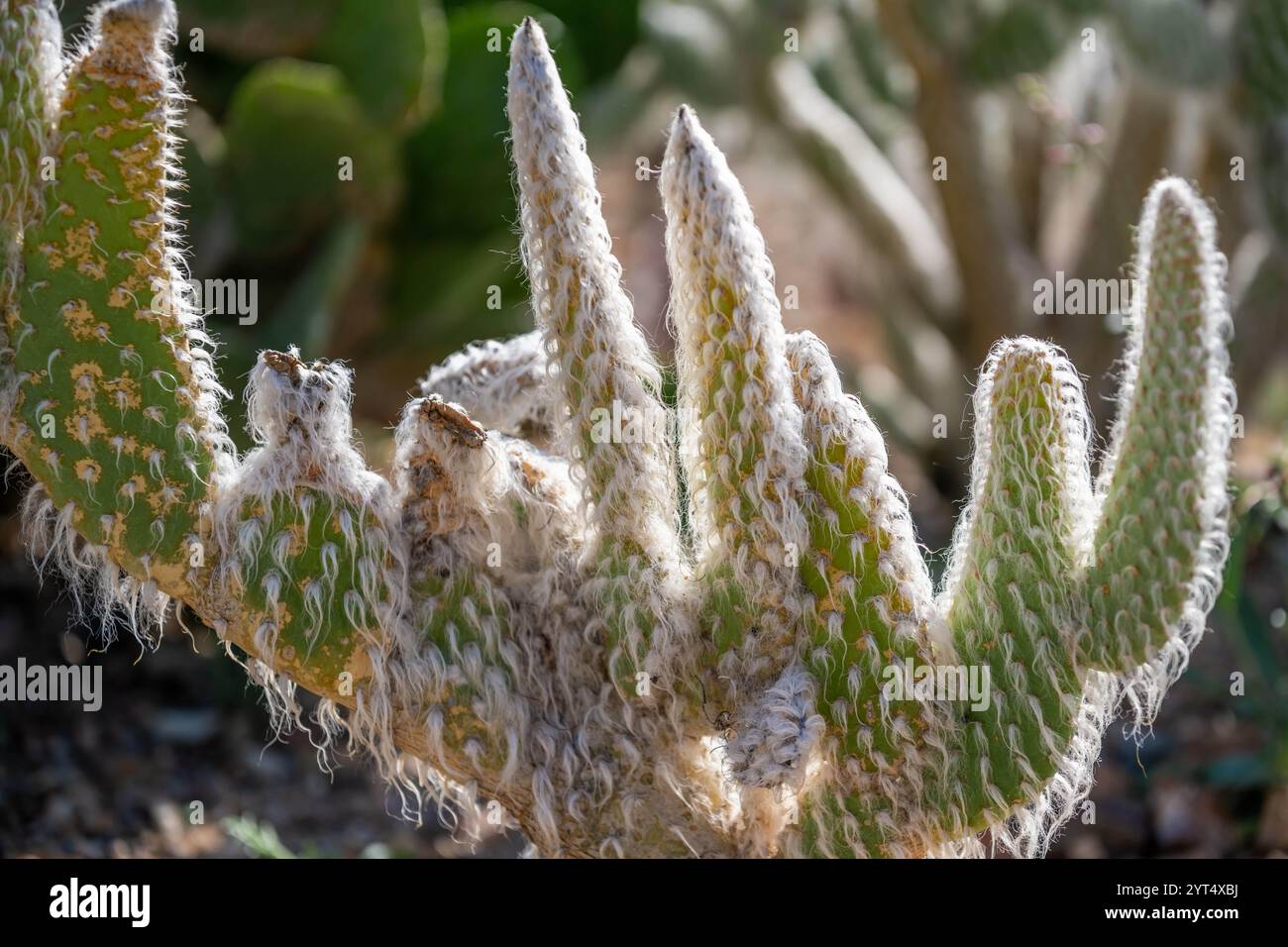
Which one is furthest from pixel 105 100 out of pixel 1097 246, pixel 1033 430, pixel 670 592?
pixel 1097 246

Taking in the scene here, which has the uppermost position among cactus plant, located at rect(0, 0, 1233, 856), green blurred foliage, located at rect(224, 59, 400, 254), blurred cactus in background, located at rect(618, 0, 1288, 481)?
blurred cactus in background, located at rect(618, 0, 1288, 481)

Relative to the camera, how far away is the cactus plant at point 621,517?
159 centimetres

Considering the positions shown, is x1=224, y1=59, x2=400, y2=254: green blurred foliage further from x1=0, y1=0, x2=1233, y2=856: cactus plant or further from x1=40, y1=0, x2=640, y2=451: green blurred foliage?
x1=0, y1=0, x2=1233, y2=856: cactus plant

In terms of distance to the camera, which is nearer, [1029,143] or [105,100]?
[105,100]

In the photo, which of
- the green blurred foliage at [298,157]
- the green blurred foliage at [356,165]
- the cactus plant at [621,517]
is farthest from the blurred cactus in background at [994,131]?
the cactus plant at [621,517]

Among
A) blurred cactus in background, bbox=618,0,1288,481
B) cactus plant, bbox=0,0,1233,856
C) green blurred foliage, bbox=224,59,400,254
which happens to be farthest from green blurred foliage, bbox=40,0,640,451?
cactus plant, bbox=0,0,1233,856

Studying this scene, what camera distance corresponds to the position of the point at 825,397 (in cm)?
164

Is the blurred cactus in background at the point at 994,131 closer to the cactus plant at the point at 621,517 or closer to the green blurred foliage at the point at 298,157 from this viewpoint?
the green blurred foliage at the point at 298,157

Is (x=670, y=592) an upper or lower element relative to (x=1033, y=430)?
lower

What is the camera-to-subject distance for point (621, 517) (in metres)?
1.67

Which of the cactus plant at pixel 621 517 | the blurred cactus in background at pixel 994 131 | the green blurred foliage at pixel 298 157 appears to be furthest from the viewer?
the blurred cactus in background at pixel 994 131

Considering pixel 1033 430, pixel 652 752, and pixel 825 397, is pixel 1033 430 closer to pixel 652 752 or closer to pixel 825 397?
pixel 825 397

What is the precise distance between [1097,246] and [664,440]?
3.46 meters

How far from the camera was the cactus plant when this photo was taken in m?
1.59
